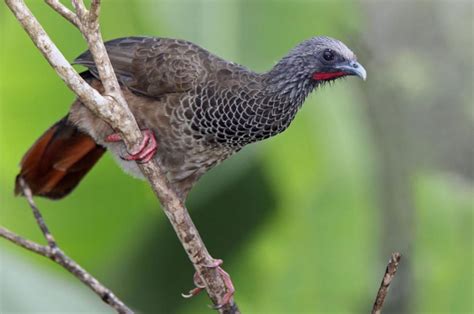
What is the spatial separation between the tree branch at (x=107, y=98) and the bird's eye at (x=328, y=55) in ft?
2.58

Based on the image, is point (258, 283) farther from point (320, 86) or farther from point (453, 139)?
point (453, 139)

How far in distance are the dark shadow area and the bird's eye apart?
1.25 m

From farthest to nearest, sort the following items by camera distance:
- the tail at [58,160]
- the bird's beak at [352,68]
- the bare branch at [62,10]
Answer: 1. the tail at [58,160]
2. the bird's beak at [352,68]
3. the bare branch at [62,10]

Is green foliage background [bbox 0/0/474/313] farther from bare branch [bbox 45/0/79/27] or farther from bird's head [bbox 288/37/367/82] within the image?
bare branch [bbox 45/0/79/27]

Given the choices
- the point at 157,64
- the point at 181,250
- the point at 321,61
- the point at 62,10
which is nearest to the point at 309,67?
the point at 321,61

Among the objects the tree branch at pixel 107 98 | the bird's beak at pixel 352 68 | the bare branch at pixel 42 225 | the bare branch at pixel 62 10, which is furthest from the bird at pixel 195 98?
the bare branch at pixel 62 10

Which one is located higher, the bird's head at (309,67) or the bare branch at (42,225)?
the bird's head at (309,67)

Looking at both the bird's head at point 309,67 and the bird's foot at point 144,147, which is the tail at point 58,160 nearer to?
the bird's foot at point 144,147

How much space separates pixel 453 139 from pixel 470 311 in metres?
3.04

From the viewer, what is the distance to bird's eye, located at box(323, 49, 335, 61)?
3602 mm

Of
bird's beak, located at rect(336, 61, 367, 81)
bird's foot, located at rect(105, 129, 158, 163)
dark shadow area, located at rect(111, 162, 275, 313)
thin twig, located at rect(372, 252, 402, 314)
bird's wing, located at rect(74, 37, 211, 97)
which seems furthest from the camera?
dark shadow area, located at rect(111, 162, 275, 313)

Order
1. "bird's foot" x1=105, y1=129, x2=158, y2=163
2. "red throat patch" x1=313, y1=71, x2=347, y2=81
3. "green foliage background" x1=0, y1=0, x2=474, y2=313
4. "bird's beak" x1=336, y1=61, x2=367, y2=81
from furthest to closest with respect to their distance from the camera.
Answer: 1. "green foliage background" x1=0, y1=0, x2=474, y2=313
2. "red throat patch" x1=313, y1=71, x2=347, y2=81
3. "bird's beak" x1=336, y1=61, x2=367, y2=81
4. "bird's foot" x1=105, y1=129, x2=158, y2=163

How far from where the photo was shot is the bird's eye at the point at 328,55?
3.60 meters

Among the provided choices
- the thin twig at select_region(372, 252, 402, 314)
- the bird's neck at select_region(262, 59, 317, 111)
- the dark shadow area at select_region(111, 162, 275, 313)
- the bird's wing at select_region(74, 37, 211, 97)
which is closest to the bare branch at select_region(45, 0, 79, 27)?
the bird's wing at select_region(74, 37, 211, 97)
